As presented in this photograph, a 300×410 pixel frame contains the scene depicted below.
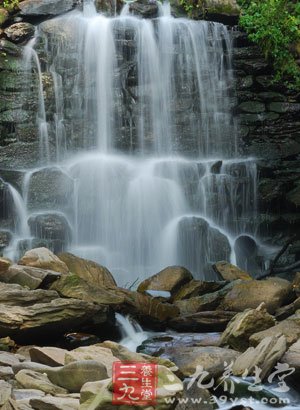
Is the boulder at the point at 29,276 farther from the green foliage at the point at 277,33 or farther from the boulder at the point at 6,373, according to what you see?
the green foliage at the point at 277,33

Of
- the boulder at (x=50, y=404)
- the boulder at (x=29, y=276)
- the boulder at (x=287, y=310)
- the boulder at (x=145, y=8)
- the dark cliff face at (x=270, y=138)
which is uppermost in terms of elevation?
the boulder at (x=145, y=8)

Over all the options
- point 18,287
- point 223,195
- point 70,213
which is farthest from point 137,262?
point 18,287

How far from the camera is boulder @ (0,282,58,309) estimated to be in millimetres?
7363

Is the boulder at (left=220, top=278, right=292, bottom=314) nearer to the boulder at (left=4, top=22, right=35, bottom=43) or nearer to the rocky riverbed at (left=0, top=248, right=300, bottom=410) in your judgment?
the rocky riverbed at (left=0, top=248, right=300, bottom=410)

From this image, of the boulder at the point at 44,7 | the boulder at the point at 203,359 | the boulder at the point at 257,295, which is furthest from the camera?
the boulder at the point at 44,7

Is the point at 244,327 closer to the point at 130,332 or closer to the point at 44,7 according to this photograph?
the point at 130,332

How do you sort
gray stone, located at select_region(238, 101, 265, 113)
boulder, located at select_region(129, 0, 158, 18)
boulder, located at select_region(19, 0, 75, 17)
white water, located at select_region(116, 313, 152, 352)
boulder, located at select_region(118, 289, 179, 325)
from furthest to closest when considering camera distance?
boulder, located at select_region(129, 0, 158, 18)
boulder, located at select_region(19, 0, 75, 17)
gray stone, located at select_region(238, 101, 265, 113)
boulder, located at select_region(118, 289, 179, 325)
white water, located at select_region(116, 313, 152, 352)

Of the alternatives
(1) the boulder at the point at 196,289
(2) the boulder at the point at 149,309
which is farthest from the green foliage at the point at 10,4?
(2) the boulder at the point at 149,309

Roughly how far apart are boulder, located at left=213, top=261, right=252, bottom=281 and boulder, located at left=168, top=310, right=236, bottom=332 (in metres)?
2.06

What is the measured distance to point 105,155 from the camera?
14062 millimetres

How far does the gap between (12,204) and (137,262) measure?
271cm

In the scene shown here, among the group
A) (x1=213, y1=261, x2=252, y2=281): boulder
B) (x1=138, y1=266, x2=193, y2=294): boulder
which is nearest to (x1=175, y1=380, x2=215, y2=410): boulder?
(x1=138, y1=266, x2=193, y2=294): boulder

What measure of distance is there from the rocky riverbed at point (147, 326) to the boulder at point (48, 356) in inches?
0.5

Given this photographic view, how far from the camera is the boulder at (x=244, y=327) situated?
6961mm
